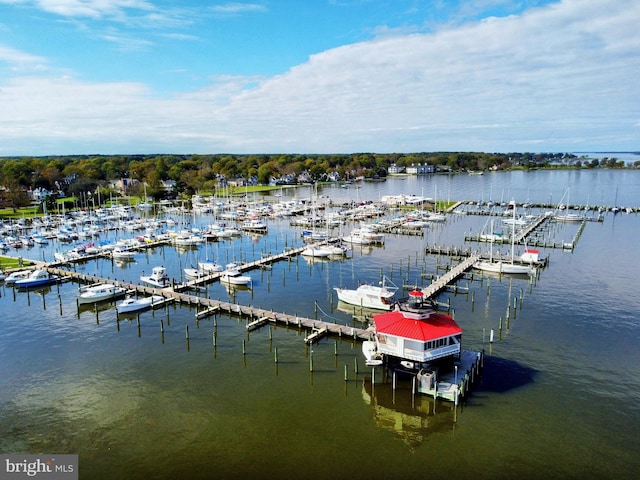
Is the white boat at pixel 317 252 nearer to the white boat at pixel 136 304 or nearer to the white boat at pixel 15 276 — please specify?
the white boat at pixel 136 304

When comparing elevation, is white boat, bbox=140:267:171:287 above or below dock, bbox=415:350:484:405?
above

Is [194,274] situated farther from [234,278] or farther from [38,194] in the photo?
[38,194]

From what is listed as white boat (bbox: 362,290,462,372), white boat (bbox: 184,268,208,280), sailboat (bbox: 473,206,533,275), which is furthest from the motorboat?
sailboat (bbox: 473,206,533,275)

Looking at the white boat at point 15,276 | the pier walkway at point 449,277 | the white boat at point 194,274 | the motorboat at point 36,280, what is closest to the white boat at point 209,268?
the white boat at point 194,274

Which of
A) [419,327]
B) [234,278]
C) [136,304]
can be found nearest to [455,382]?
[419,327]

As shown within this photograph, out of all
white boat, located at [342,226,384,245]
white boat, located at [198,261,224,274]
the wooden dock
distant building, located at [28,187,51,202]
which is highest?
distant building, located at [28,187,51,202]

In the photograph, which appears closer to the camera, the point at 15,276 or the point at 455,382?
the point at 455,382

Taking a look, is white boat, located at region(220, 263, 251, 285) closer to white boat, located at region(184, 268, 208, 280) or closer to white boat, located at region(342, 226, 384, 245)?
white boat, located at region(184, 268, 208, 280)
